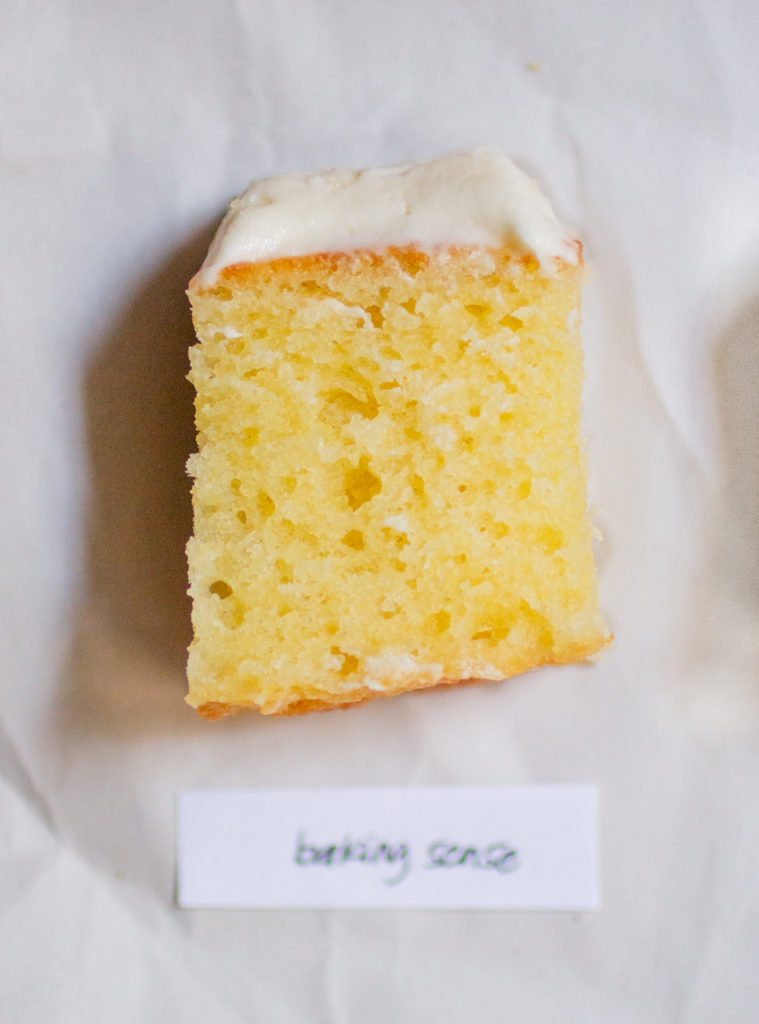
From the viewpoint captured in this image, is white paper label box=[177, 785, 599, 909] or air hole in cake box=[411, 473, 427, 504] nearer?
air hole in cake box=[411, 473, 427, 504]

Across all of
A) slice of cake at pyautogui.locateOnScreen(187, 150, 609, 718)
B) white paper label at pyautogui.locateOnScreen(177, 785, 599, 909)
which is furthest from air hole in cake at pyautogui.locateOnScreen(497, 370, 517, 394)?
white paper label at pyautogui.locateOnScreen(177, 785, 599, 909)

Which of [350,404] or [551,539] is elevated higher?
[350,404]

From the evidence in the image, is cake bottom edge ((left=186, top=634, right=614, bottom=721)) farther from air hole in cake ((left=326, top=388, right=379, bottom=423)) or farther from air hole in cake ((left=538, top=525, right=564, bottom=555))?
air hole in cake ((left=326, top=388, right=379, bottom=423))

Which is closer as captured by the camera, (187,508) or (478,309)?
(478,309)

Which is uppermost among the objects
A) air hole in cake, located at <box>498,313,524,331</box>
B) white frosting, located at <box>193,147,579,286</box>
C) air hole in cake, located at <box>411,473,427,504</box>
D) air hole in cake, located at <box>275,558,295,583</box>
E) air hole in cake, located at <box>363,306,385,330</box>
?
white frosting, located at <box>193,147,579,286</box>

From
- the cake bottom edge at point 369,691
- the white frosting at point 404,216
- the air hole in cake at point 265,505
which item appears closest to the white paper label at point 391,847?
the cake bottom edge at point 369,691

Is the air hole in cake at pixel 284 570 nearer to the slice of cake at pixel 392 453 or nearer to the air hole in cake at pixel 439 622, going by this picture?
the slice of cake at pixel 392 453

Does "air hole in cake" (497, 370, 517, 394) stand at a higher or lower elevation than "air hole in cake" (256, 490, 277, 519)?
higher

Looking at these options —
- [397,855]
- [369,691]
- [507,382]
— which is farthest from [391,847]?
[507,382]

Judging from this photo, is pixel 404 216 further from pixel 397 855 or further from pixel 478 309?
pixel 397 855
